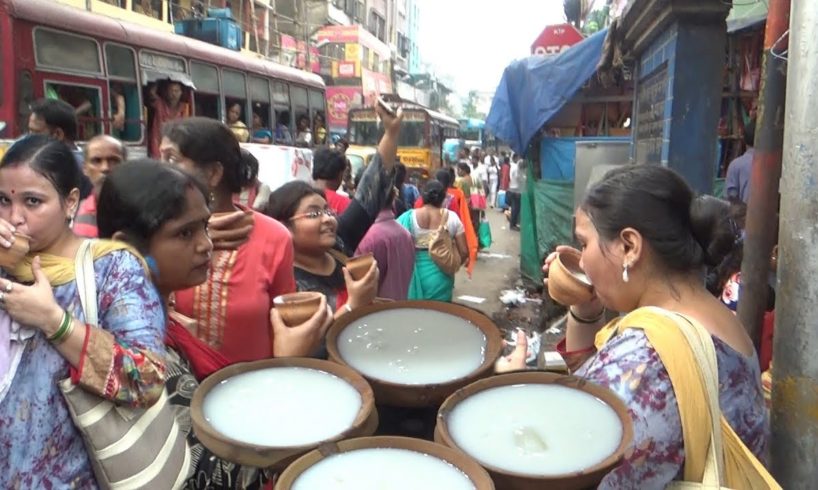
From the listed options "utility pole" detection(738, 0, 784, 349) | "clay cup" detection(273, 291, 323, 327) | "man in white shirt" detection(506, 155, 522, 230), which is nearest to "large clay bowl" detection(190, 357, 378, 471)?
"clay cup" detection(273, 291, 323, 327)

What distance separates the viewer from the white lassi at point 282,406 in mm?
1122

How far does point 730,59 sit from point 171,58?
6814mm

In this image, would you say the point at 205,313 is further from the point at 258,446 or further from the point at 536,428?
the point at 536,428

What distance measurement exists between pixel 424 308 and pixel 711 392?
653 millimetres

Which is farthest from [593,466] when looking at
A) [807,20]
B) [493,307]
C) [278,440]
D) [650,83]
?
[493,307]

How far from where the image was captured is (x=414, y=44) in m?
60.2

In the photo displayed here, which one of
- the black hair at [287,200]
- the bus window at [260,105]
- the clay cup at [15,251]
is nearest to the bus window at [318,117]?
the bus window at [260,105]

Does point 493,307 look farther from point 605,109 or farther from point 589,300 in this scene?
point 589,300

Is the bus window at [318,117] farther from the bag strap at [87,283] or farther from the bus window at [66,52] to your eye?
the bag strap at [87,283]

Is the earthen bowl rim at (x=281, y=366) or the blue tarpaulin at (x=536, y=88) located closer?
the earthen bowl rim at (x=281, y=366)

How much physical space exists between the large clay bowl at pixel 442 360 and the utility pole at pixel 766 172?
1.26 metres

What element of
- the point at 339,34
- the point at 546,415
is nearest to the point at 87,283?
the point at 546,415

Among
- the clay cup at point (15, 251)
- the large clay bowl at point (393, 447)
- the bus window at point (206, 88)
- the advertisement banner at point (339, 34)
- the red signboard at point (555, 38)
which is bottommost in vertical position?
the large clay bowl at point (393, 447)

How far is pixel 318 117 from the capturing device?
13.5m
